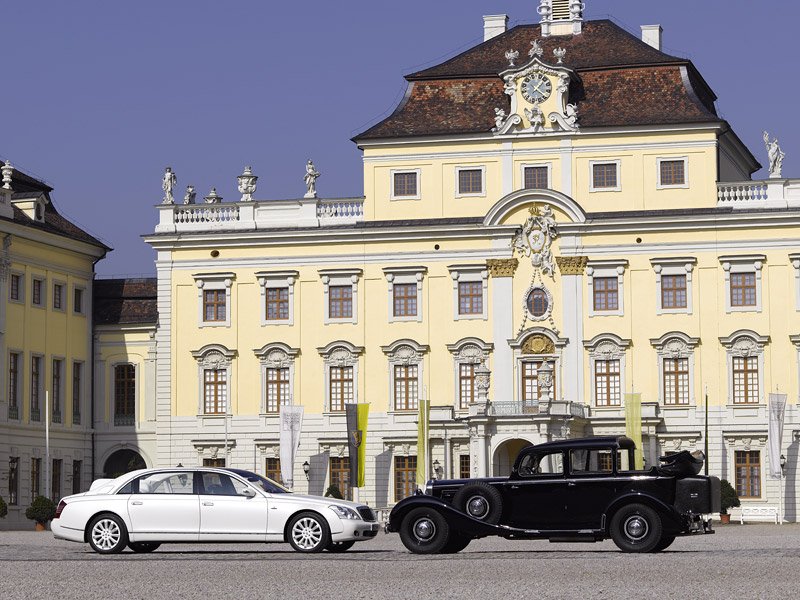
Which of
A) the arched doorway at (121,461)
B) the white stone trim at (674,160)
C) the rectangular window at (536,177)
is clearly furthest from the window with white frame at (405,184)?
the arched doorway at (121,461)

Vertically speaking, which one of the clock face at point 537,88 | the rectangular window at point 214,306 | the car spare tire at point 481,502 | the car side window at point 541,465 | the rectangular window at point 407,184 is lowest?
the car spare tire at point 481,502

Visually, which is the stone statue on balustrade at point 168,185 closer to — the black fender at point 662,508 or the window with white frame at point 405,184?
the window with white frame at point 405,184

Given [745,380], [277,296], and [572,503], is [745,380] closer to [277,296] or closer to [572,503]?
[277,296]

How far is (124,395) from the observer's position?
66188 mm

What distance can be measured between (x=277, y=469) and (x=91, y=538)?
112 feet

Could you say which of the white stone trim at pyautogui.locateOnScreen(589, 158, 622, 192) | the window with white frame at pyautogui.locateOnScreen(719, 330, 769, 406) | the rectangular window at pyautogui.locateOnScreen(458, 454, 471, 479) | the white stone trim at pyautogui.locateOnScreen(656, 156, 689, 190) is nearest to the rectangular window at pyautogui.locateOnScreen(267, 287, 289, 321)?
the rectangular window at pyautogui.locateOnScreen(458, 454, 471, 479)

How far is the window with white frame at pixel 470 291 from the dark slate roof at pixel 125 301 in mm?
11405

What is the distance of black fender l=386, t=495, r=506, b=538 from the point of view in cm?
2870

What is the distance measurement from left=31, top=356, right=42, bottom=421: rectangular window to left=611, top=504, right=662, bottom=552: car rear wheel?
121ft

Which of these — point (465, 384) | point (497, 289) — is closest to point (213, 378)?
point (465, 384)

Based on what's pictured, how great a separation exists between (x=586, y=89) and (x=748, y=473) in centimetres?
1412

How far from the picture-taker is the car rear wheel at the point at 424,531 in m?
28.6

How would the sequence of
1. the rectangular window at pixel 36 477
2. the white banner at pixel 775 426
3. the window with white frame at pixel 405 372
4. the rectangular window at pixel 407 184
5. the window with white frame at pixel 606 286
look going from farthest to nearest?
the rectangular window at pixel 407 184 < the window with white frame at pixel 405 372 < the rectangular window at pixel 36 477 < the window with white frame at pixel 606 286 < the white banner at pixel 775 426

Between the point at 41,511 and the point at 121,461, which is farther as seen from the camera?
the point at 121,461
